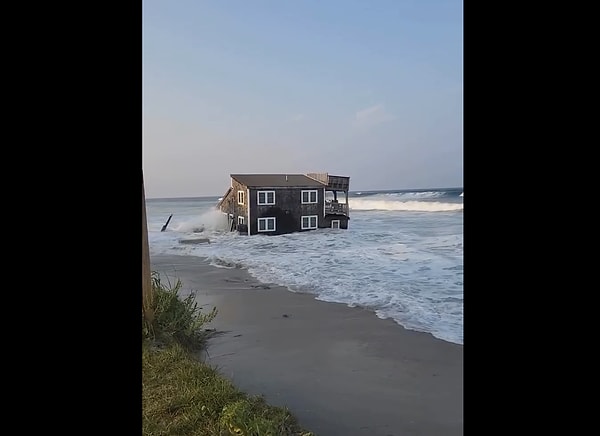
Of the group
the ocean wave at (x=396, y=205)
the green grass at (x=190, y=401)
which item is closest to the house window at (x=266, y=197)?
the ocean wave at (x=396, y=205)

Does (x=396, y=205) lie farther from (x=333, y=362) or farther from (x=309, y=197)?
(x=333, y=362)

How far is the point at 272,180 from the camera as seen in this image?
4859mm

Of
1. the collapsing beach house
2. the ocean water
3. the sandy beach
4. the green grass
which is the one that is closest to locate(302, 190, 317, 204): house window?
→ the collapsing beach house

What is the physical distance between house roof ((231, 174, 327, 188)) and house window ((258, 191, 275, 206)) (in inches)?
3.0

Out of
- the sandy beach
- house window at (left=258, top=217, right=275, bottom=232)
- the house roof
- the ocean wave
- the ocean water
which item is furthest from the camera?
the ocean wave

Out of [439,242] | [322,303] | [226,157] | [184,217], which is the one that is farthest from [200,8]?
[439,242]

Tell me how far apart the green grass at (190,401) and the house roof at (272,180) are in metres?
2.37

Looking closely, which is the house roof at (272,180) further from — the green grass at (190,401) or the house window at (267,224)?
the green grass at (190,401)

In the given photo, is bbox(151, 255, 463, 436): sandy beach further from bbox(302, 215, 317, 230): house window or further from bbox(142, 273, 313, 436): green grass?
bbox(302, 215, 317, 230): house window

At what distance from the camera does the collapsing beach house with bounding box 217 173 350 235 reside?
488 centimetres

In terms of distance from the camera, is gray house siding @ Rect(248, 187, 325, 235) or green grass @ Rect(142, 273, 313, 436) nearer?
green grass @ Rect(142, 273, 313, 436)

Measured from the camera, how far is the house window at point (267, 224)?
5.04 metres

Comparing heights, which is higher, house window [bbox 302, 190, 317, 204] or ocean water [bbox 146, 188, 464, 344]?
house window [bbox 302, 190, 317, 204]
